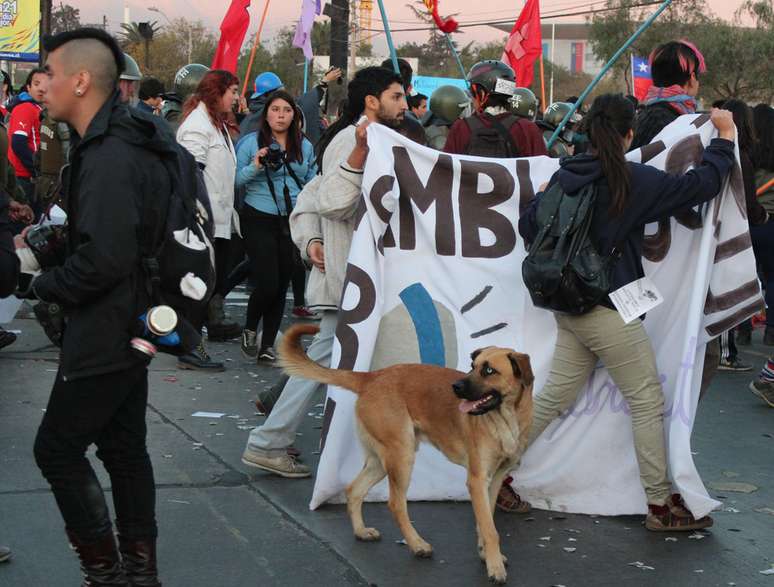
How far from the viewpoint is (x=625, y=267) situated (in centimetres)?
528

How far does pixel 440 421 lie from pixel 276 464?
1375 mm

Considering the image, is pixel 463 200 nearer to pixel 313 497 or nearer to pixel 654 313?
pixel 654 313

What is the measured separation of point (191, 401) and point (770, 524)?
3.93m

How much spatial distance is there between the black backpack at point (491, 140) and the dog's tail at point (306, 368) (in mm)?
2168

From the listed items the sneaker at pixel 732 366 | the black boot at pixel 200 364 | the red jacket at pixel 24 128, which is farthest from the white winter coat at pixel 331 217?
the red jacket at pixel 24 128

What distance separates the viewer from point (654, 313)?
566cm

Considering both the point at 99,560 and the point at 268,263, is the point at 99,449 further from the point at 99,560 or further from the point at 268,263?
the point at 268,263

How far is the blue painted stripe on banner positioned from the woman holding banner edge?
0.58m

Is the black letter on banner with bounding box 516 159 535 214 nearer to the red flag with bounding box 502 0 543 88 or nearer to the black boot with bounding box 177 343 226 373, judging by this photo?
the black boot with bounding box 177 343 226 373


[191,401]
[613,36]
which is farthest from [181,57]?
[191,401]

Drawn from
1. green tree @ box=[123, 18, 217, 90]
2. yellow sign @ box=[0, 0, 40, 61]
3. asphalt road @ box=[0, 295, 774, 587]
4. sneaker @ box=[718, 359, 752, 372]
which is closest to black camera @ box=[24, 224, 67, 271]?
asphalt road @ box=[0, 295, 774, 587]

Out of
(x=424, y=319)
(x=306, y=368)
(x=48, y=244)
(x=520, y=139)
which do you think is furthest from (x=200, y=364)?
(x=48, y=244)

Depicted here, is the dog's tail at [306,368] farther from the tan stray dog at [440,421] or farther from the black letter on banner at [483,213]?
the black letter on banner at [483,213]

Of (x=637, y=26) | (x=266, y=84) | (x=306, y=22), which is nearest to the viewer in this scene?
(x=266, y=84)
